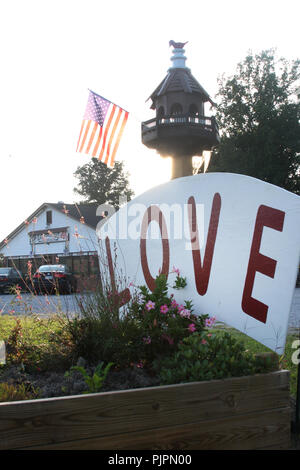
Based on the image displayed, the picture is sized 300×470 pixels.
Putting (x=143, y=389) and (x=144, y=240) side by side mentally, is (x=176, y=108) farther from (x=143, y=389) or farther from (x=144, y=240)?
(x=143, y=389)

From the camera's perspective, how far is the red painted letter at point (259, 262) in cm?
303

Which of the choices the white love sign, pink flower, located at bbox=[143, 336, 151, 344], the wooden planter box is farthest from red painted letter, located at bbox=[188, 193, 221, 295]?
the wooden planter box

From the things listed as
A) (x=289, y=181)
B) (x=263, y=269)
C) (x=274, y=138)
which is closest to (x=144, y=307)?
(x=263, y=269)

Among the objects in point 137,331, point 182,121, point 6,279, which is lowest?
point 6,279

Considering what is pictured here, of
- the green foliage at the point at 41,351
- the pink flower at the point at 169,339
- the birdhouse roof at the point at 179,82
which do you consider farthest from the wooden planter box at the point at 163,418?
the birdhouse roof at the point at 179,82

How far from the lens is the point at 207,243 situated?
3666 millimetres

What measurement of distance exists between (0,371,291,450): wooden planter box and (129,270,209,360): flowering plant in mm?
672

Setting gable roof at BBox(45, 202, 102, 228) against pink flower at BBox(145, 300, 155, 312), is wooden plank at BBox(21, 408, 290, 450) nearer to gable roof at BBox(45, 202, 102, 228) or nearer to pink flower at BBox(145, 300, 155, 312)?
pink flower at BBox(145, 300, 155, 312)

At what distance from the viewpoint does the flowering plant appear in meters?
3.00

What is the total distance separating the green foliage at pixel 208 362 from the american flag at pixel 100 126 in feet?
14.6

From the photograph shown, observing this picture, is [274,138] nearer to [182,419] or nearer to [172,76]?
[172,76]

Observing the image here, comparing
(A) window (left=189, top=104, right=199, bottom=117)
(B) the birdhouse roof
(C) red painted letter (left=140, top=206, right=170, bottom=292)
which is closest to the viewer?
(C) red painted letter (left=140, top=206, right=170, bottom=292)

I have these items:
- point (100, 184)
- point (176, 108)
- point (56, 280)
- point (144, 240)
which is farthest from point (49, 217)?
point (144, 240)

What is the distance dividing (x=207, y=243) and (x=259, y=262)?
615 mm
